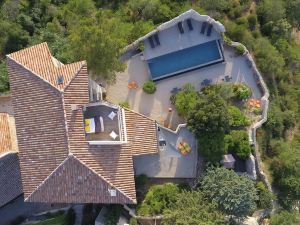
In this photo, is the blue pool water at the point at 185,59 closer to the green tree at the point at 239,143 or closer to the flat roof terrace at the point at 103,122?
the flat roof terrace at the point at 103,122

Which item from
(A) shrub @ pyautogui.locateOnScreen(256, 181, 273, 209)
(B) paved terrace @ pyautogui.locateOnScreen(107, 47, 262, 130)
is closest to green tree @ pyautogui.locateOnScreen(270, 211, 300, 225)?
(A) shrub @ pyautogui.locateOnScreen(256, 181, 273, 209)

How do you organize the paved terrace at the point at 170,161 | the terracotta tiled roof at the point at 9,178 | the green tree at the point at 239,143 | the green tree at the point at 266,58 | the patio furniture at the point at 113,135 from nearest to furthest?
1. the patio furniture at the point at 113,135
2. the terracotta tiled roof at the point at 9,178
3. the green tree at the point at 239,143
4. the paved terrace at the point at 170,161
5. the green tree at the point at 266,58

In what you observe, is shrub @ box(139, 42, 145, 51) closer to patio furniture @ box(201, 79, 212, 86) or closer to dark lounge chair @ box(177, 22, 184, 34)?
dark lounge chair @ box(177, 22, 184, 34)

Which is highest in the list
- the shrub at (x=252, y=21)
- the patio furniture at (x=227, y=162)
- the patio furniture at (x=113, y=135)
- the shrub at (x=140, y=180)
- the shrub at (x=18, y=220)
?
the shrub at (x=252, y=21)

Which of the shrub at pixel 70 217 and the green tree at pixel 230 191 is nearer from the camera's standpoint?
the green tree at pixel 230 191

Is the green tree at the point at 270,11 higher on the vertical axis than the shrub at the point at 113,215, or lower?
higher

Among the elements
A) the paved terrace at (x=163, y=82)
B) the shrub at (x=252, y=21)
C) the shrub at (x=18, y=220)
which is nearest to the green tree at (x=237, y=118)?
the paved terrace at (x=163, y=82)

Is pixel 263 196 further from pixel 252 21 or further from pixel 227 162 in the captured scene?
pixel 252 21
